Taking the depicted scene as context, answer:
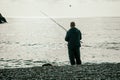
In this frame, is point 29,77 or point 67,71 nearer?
point 29,77

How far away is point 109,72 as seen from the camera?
11.8 metres

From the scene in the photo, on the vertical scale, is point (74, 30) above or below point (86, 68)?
above

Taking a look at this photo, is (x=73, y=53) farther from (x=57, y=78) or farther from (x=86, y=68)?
(x=57, y=78)

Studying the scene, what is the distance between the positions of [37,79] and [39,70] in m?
1.92

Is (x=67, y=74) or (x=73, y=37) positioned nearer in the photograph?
(x=67, y=74)

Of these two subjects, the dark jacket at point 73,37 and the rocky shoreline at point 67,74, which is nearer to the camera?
the rocky shoreline at point 67,74

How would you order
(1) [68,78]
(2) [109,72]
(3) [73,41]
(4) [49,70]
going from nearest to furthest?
(1) [68,78], (2) [109,72], (4) [49,70], (3) [73,41]

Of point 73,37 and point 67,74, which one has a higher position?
point 73,37

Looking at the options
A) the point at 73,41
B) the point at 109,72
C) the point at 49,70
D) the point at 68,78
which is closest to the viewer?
the point at 68,78

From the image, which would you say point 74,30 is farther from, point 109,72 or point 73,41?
point 109,72

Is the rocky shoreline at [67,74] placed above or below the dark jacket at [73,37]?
below

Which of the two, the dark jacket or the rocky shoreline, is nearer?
the rocky shoreline

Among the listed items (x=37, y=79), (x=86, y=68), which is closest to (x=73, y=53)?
(x=86, y=68)

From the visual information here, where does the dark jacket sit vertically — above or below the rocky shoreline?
above
